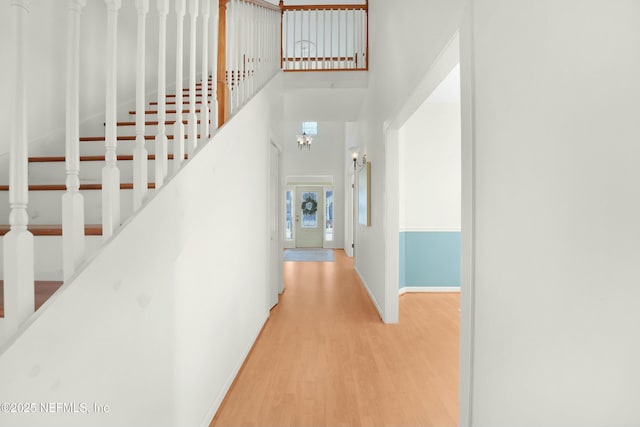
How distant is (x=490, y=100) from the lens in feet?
4.10

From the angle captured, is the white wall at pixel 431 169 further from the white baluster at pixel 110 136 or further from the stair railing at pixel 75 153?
the white baluster at pixel 110 136

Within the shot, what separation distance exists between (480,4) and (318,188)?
31.9 ft

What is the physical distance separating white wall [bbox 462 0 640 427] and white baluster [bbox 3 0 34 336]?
4.29 feet

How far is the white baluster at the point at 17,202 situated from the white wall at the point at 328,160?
999 centimetres

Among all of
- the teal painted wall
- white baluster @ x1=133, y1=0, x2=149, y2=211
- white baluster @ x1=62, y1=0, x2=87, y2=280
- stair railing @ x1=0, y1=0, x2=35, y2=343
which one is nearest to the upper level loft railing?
the teal painted wall

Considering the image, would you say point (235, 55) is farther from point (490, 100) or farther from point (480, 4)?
point (490, 100)

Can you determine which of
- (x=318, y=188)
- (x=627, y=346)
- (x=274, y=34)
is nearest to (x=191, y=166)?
(x=627, y=346)

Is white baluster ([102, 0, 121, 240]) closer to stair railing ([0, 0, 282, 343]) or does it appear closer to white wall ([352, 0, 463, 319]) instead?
stair railing ([0, 0, 282, 343])

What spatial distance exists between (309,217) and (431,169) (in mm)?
6462

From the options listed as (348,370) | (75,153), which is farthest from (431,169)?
(75,153)

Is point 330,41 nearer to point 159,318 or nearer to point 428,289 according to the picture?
point 428,289

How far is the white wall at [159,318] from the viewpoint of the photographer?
84cm

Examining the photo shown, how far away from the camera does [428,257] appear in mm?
4922

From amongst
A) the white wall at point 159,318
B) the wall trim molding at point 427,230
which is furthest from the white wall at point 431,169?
the white wall at point 159,318
